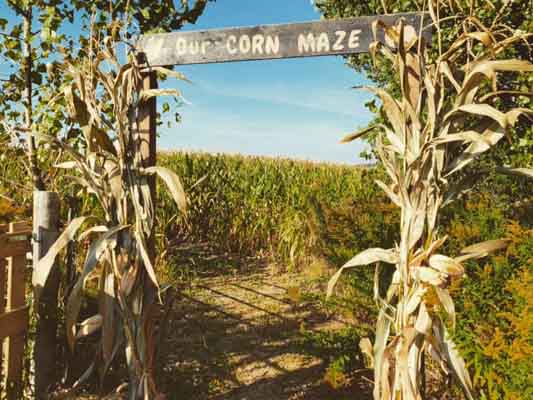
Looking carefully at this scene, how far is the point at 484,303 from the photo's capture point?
8.91 ft

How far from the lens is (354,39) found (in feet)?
8.47

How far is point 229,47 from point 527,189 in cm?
286

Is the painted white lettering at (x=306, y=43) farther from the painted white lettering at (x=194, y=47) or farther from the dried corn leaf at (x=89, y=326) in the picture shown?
the dried corn leaf at (x=89, y=326)

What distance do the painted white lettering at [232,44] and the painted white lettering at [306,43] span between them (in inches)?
15.3

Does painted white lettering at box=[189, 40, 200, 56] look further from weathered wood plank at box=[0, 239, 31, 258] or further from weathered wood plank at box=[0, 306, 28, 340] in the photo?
weathered wood plank at box=[0, 306, 28, 340]

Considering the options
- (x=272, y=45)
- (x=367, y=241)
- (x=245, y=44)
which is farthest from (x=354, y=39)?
(x=367, y=241)

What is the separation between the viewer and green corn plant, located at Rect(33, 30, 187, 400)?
8.46 ft

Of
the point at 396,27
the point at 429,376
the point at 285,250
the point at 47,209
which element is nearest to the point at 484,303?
the point at 429,376

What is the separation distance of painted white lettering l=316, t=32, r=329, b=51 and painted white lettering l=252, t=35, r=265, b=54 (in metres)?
0.33

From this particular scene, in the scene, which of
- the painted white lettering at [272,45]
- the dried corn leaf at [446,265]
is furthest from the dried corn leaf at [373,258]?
the painted white lettering at [272,45]

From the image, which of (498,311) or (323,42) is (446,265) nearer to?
(498,311)

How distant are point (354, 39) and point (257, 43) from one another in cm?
56

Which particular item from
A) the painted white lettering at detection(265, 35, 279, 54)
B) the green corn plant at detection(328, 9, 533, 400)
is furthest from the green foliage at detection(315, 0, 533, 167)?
the green corn plant at detection(328, 9, 533, 400)

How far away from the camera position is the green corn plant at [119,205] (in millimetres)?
2580
